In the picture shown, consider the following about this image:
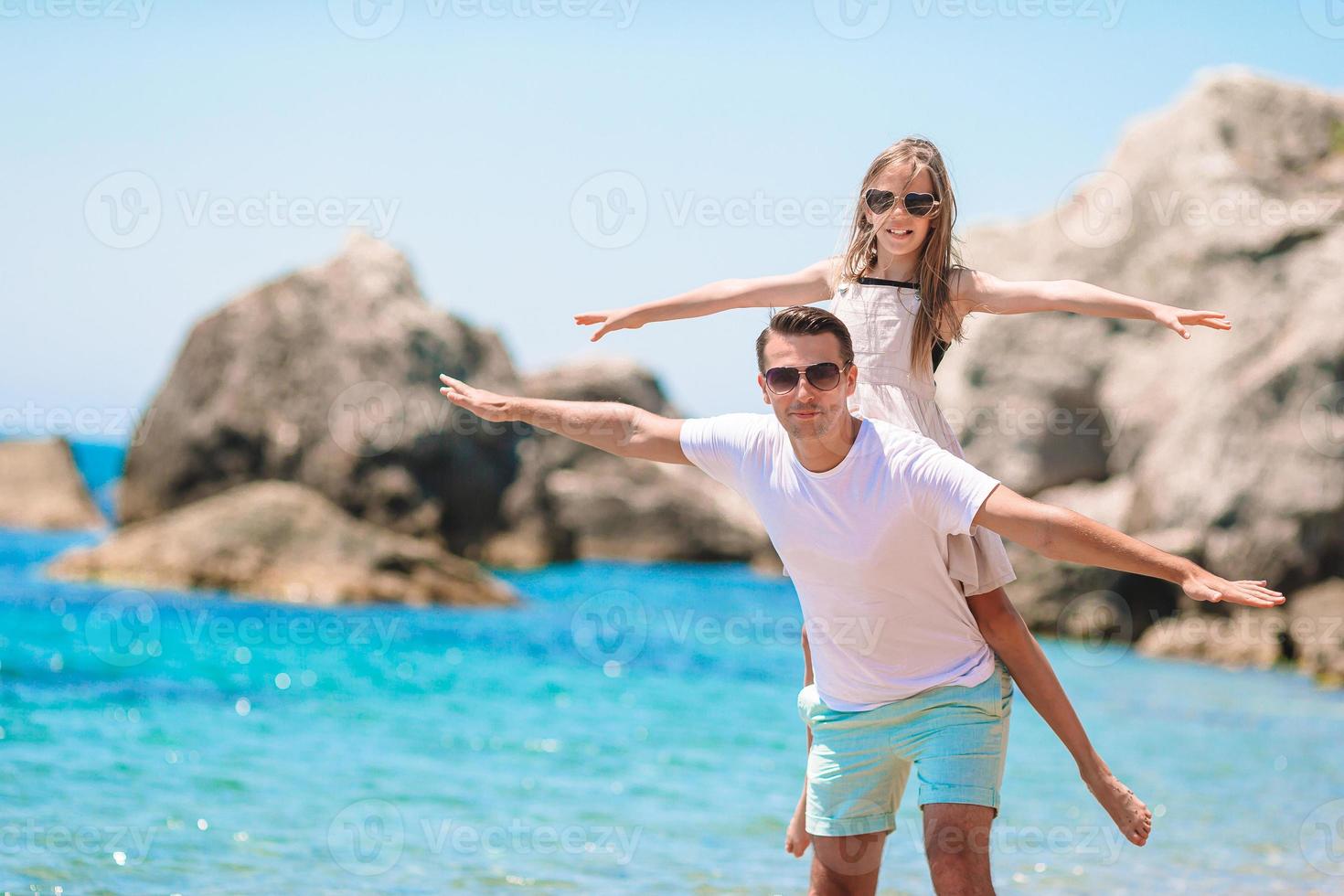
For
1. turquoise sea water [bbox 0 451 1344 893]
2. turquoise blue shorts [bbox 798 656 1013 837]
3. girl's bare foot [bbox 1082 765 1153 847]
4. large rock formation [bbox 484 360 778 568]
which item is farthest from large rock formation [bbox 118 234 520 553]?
girl's bare foot [bbox 1082 765 1153 847]

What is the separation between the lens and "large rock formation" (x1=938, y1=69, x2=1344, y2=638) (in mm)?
19359

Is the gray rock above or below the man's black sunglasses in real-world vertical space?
below

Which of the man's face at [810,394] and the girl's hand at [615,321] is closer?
the man's face at [810,394]

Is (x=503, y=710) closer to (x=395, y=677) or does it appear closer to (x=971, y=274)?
(x=395, y=677)

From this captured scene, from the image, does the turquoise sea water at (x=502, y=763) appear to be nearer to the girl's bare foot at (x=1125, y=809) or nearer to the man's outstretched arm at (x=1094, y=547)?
the girl's bare foot at (x=1125, y=809)

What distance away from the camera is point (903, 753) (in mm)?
4523

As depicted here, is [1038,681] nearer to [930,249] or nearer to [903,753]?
[903,753]

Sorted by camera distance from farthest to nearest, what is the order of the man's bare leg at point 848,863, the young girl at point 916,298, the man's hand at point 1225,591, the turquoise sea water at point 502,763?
the turquoise sea water at point 502,763 → the young girl at point 916,298 → the man's bare leg at point 848,863 → the man's hand at point 1225,591

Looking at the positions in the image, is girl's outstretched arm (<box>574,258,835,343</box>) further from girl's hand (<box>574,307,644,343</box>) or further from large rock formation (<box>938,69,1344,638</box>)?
large rock formation (<box>938,69,1344,638</box>)

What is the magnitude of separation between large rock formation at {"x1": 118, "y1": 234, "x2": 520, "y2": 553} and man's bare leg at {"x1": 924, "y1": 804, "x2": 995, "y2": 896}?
88.0 feet

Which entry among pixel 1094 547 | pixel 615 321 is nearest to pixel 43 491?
pixel 615 321

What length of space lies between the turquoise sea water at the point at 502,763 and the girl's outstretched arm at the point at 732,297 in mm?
3708

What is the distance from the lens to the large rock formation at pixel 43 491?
39938mm

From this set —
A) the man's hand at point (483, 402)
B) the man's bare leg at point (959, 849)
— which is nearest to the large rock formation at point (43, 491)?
the man's hand at point (483, 402)
